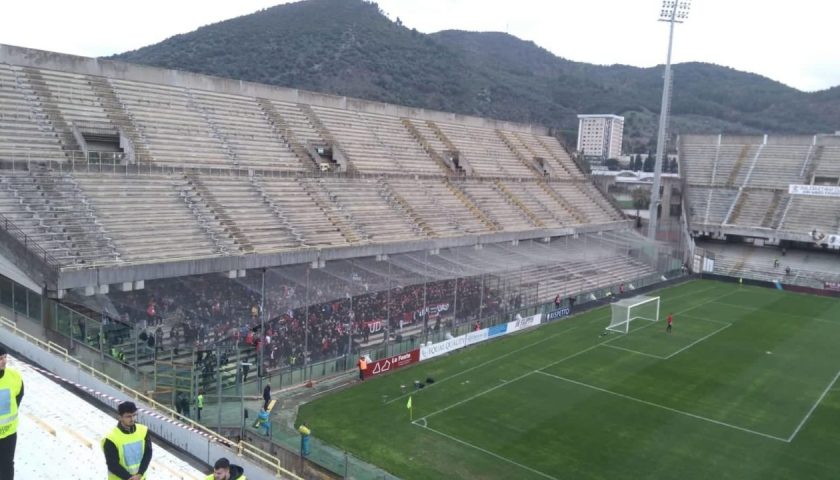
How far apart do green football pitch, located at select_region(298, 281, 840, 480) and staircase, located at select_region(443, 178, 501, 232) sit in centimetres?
868

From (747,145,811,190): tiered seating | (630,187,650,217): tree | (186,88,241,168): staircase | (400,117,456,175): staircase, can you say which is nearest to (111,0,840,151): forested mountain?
(630,187,650,217): tree

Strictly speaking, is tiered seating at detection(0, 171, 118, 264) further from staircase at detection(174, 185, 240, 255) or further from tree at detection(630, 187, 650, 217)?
tree at detection(630, 187, 650, 217)

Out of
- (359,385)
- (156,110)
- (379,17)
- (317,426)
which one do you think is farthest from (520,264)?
(379,17)

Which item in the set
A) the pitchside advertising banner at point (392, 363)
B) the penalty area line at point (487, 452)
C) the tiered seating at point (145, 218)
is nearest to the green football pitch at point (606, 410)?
the penalty area line at point (487, 452)

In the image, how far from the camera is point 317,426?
17688mm

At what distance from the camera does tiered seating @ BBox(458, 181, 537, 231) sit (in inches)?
1492

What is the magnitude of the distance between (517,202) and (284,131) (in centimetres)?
1638

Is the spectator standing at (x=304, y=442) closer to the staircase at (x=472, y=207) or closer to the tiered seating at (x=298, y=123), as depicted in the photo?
the tiered seating at (x=298, y=123)

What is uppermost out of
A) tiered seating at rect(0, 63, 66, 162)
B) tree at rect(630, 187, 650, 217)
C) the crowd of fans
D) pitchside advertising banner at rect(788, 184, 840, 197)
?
tiered seating at rect(0, 63, 66, 162)

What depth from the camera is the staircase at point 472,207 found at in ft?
119

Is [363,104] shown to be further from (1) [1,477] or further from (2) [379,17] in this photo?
(2) [379,17]

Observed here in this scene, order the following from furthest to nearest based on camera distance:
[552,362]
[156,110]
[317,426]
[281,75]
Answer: [281,75] < [156,110] < [552,362] < [317,426]

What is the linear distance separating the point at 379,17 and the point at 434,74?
99.5ft

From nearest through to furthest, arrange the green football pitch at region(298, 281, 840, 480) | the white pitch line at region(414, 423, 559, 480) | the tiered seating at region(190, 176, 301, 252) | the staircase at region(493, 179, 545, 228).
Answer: the white pitch line at region(414, 423, 559, 480), the green football pitch at region(298, 281, 840, 480), the tiered seating at region(190, 176, 301, 252), the staircase at region(493, 179, 545, 228)
